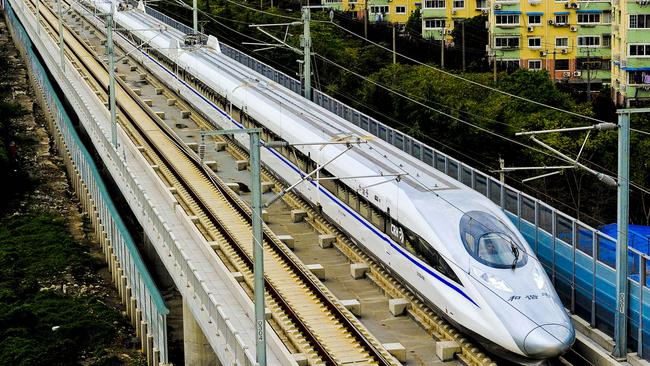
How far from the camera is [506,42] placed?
89.0m

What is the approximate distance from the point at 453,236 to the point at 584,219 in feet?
81.3

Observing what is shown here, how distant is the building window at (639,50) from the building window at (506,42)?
15.1 metres

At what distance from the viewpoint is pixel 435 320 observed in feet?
106

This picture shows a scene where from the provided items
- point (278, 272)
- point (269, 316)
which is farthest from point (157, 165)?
point (269, 316)

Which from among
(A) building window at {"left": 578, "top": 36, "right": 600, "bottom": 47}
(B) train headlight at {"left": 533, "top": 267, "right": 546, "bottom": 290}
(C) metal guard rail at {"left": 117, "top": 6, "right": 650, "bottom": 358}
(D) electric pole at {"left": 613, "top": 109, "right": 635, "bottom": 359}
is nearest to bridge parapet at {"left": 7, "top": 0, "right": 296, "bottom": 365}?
(B) train headlight at {"left": 533, "top": 267, "right": 546, "bottom": 290}

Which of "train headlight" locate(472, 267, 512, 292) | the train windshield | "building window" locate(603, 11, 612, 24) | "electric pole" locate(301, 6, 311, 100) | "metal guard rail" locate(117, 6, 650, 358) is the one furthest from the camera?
"building window" locate(603, 11, 612, 24)

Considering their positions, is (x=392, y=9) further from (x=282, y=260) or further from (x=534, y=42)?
(x=282, y=260)

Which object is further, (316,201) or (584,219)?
(584,219)

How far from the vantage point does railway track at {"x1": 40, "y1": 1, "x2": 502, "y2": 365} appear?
30.2 meters

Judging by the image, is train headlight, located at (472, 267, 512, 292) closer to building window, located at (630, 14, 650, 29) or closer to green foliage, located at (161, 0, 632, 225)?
green foliage, located at (161, 0, 632, 225)

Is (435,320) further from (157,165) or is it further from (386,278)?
(157,165)

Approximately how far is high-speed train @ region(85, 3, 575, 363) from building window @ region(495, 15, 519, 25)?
4347 centimetres

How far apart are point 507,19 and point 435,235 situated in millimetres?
59887

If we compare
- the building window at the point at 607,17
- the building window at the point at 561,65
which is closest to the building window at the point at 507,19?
the building window at the point at 561,65
